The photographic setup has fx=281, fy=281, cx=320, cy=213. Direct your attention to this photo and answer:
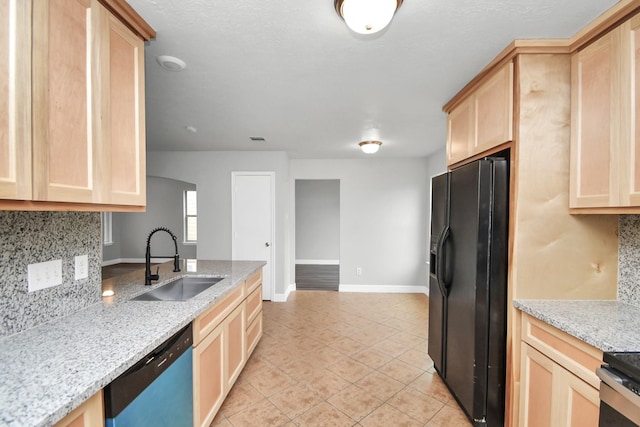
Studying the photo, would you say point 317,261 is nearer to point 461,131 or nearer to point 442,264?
point 442,264

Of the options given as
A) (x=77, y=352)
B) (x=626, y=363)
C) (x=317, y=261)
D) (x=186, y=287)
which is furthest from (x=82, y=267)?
(x=317, y=261)

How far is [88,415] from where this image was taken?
2.91 feet

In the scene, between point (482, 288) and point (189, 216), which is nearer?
point (482, 288)

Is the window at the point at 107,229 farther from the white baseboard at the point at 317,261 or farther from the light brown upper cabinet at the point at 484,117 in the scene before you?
the light brown upper cabinet at the point at 484,117

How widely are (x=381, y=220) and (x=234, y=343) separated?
3.53 metres

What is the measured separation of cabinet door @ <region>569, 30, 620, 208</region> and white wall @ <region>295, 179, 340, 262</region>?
6529mm

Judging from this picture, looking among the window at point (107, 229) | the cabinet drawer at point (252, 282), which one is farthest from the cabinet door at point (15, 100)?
the window at point (107, 229)

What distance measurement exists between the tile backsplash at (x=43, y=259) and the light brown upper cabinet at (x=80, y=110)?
1.07 feet

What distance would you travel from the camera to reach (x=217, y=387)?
188 cm

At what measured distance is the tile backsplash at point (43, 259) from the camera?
116 cm

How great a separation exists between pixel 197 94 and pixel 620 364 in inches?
115

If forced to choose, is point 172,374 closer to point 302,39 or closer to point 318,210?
point 302,39

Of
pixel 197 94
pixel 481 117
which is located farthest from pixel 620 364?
pixel 197 94

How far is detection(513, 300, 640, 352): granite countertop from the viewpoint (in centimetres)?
117
